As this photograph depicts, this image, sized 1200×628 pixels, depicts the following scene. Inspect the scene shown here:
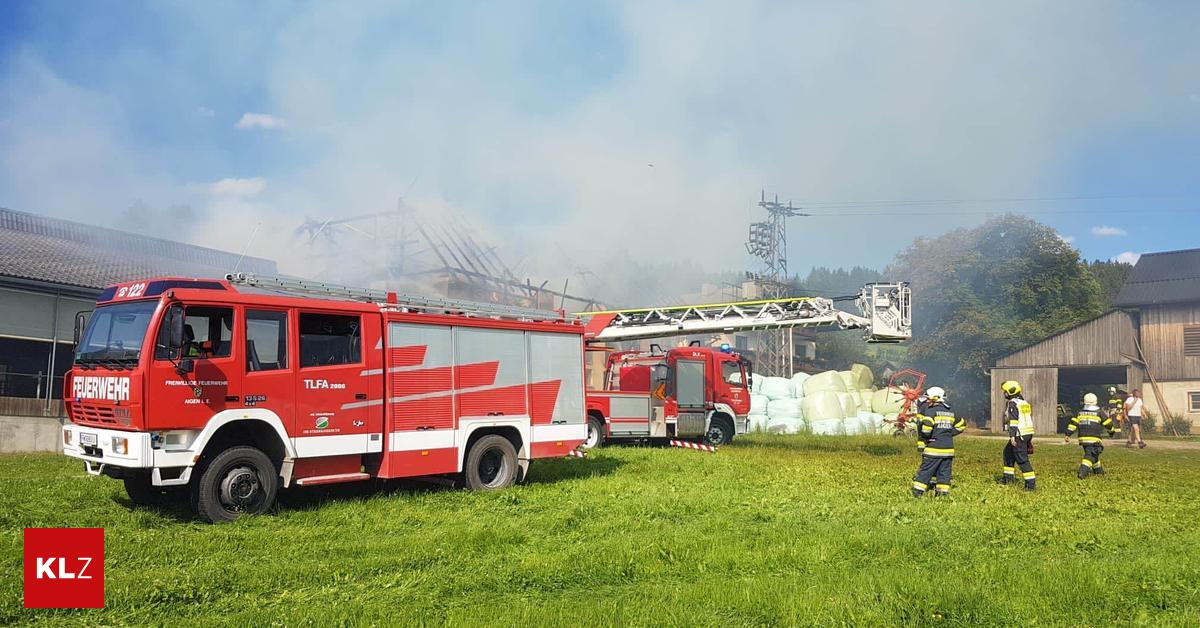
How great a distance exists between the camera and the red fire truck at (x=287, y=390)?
28.7 ft

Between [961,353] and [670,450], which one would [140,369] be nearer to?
[670,450]

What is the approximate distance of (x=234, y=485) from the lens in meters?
9.10

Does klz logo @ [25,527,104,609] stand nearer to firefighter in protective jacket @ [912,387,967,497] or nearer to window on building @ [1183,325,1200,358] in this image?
firefighter in protective jacket @ [912,387,967,497]

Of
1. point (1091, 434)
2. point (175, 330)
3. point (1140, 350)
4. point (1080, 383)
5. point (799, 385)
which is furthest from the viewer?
point (1080, 383)

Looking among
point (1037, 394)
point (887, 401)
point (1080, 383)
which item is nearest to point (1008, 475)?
point (887, 401)

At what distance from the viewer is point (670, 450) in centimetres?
1858

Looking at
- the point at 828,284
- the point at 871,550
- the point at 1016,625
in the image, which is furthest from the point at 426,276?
the point at 828,284

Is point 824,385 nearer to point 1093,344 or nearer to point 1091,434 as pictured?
point 1091,434

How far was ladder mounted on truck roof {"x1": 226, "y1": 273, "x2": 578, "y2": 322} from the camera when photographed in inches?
395

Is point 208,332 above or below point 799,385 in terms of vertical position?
above

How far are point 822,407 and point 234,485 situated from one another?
23.2 meters

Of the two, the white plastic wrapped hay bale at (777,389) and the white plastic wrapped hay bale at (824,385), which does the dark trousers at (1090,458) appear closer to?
the white plastic wrapped hay bale at (824,385)

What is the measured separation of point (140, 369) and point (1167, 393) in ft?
131

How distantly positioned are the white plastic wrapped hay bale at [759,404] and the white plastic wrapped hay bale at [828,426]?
1.82 meters
